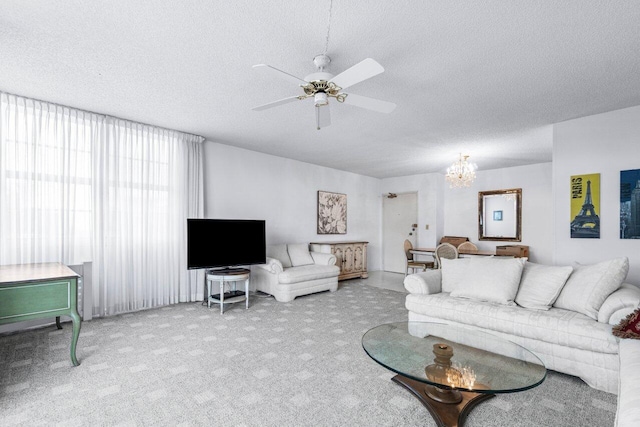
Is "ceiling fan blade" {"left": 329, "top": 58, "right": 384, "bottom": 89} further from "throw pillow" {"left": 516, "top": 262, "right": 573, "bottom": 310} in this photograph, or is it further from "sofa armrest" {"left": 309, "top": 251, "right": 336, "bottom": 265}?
"sofa armrest" {"left": 309, "top": 251, "right": 336, "bottom": 265}

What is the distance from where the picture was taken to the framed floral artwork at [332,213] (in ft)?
22.6

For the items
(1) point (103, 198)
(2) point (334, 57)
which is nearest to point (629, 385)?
(2) point (334, 57)

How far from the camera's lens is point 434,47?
230 cm

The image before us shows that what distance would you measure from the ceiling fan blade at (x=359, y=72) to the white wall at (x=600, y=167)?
126 inches

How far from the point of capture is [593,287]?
2574 millimetres

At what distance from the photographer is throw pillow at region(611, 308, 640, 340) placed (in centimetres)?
205

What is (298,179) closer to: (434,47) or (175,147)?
(175,147)

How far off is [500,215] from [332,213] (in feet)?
12.3

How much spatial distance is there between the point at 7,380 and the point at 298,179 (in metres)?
4.92

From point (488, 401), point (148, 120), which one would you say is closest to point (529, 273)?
point (488, 401)

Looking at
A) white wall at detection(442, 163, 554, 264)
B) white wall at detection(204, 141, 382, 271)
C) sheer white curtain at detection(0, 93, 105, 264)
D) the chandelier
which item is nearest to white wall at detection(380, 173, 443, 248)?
white wall at detection(442, 163, 554, 264)

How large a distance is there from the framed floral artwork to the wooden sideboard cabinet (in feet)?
1.89

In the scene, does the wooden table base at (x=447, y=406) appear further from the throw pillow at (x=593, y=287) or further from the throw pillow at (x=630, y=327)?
the throw pillow at (x=593, y=287)

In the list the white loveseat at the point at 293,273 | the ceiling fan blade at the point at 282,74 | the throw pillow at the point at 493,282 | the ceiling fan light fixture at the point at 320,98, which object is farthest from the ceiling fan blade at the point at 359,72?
the white loveseat at the point at 293,273
